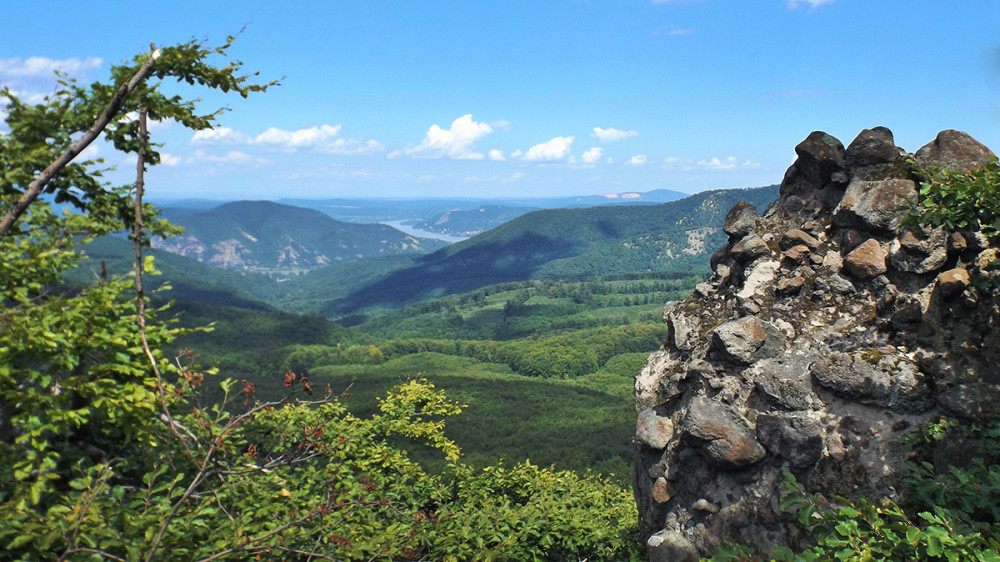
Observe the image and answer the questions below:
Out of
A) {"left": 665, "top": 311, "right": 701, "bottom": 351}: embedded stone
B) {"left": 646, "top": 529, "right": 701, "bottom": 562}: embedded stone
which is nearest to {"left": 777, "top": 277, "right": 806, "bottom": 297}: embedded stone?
{"left": 665, "top": 311, "right": 701, "bottom": 351}: embedded stone

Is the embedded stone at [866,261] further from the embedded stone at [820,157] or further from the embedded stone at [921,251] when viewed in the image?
the embedded stone at [820,157]

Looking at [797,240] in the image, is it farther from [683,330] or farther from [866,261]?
[683,330]

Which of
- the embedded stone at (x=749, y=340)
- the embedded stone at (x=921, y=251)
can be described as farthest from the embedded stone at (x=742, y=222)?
the embedded stone at (x=921, y=251)

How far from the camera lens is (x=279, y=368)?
19912cm

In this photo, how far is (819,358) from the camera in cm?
1123

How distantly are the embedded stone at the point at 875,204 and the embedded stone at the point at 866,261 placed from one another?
439mm

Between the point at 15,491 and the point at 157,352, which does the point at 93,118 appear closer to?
the point at 157,352

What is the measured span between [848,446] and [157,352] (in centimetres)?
1183

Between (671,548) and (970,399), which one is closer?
(970,399)

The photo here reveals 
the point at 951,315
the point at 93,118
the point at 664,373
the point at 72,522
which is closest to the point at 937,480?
the point at 951,315

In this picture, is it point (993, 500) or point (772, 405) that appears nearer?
point (993, 500)

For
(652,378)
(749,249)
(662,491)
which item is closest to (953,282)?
(749,249)

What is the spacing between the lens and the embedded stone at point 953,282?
10.1 meters

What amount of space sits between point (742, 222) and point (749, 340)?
168 inches
